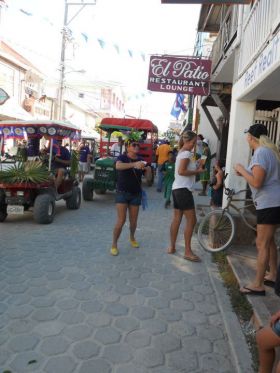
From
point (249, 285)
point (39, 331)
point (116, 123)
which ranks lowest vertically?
point (39, 331)

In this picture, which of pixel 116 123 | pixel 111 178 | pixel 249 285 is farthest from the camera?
pixel 116 123

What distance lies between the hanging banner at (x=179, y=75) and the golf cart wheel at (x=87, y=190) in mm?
3802

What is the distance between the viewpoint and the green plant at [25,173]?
7.68m

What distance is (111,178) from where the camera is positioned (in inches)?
444

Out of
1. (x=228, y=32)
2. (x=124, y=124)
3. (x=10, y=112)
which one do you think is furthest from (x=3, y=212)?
(x=10, y=112)

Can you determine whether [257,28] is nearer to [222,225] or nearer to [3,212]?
[222,225]

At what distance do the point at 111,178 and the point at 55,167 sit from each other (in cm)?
254

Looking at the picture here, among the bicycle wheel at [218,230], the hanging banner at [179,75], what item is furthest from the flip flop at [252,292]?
the hanging banner at [179,75]

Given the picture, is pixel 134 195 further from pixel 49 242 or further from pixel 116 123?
pixel 116 123

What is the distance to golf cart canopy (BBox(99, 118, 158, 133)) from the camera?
14.8 meters

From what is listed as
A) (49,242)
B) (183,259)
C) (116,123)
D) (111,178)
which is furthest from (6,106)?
(183,259)

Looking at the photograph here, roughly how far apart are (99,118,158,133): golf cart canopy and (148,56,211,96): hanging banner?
5.70 metres

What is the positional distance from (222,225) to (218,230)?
11cm

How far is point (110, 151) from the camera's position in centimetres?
1425
